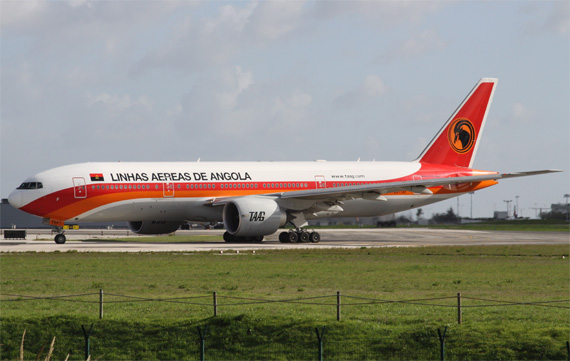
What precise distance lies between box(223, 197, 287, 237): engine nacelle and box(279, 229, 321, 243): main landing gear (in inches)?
90.3

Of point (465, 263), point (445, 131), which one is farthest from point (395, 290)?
point (445, 131)

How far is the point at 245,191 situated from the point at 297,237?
4.48 metres

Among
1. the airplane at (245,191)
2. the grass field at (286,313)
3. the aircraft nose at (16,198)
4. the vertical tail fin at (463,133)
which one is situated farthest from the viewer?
the vertical tail fin at (463,133)

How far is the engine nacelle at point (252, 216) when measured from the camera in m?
48.5

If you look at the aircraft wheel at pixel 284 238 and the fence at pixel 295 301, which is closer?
the fence at pixel 295 301

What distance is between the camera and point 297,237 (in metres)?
52.7

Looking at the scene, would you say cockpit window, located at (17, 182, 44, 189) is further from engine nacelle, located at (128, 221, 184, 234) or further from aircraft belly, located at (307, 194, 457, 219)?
aircraft belly, located at (307, 194, 457, 219)

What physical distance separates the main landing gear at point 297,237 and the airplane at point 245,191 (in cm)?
7

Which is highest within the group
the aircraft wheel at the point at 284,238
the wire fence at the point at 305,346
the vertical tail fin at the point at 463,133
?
the vertical tail fin at the point at 463,133

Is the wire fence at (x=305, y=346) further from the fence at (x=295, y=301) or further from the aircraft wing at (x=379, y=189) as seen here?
the aircraft wing at (x=379, y=189)

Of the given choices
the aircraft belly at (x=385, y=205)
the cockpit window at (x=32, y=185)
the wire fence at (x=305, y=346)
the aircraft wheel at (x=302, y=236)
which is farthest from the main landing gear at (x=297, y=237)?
the wire fence at (x=305, y=346)

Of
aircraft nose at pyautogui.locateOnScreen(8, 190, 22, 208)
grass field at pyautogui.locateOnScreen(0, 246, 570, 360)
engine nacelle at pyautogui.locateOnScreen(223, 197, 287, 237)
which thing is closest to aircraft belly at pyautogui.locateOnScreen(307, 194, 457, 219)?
engine nacelle at pyautogui.locateOnScreen(223, 197, 287, 237)

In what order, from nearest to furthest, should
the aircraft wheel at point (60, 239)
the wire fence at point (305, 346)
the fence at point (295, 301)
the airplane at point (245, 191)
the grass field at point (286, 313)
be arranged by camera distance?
the wire fence at point (305, 346), the grass field at point (286, 313), the fence at point (295, 301), the airplane at point (245, 191), the aircraft wheel at point (60, 239)

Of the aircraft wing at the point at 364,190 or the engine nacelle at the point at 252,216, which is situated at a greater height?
the aircraft wing at the point at 364,190
